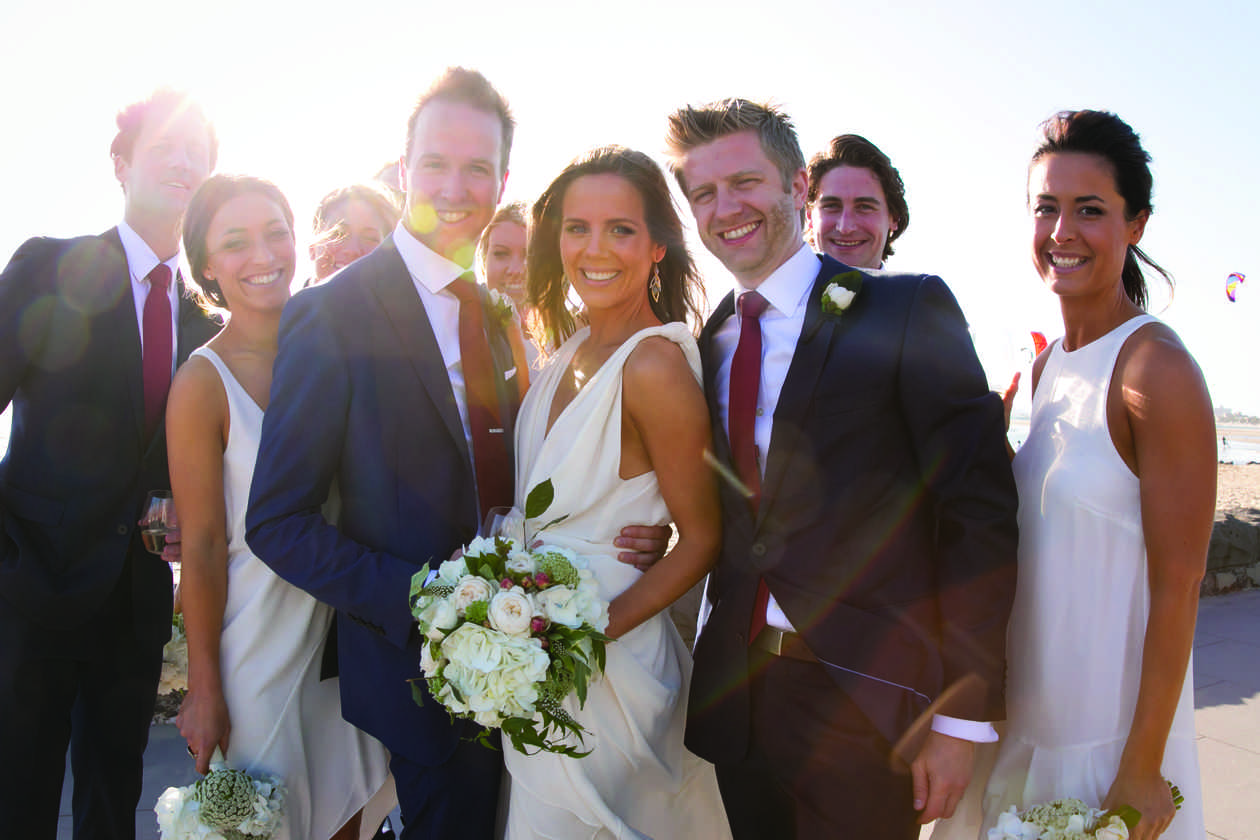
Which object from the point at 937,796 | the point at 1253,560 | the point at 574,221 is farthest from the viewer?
the point at 1253,560

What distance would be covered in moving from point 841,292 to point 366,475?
1.61 m

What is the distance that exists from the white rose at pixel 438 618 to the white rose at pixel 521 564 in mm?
185

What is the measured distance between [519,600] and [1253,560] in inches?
443

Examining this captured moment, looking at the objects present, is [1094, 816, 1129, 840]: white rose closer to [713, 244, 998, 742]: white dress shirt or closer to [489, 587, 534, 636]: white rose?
[713, 244, 998, 742]: white dress shirt

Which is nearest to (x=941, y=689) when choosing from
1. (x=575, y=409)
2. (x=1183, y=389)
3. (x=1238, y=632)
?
(x=1183, y=389)

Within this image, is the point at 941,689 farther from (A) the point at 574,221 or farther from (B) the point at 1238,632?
(B) the point at 1238,632

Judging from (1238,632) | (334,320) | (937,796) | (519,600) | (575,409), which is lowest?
(1238,632)

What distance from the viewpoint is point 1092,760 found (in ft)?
8.31

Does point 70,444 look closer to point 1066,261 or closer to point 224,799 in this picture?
point 224,799

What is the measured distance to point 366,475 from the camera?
2.63 m

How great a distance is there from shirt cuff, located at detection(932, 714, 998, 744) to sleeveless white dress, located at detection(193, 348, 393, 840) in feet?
6.52

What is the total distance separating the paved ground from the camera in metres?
4.57

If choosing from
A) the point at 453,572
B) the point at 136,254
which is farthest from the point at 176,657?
the point at 453,572

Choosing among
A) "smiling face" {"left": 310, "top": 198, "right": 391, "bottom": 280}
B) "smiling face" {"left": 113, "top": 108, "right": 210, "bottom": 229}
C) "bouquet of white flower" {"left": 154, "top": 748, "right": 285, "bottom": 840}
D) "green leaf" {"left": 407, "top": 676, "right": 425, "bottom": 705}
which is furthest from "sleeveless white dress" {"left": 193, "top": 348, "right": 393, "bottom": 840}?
"smiling face" {"left": 310, "top": 198, "right": 391, "bottom": 280}
